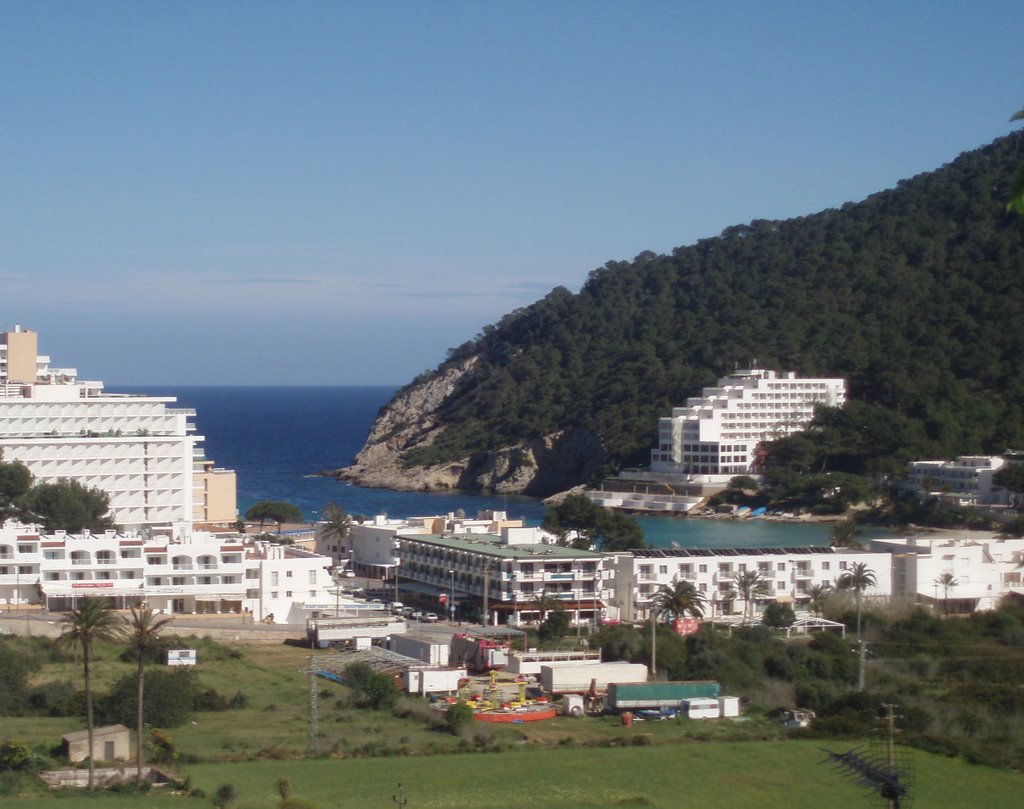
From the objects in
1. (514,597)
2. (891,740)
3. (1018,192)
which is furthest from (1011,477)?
(1018,192)

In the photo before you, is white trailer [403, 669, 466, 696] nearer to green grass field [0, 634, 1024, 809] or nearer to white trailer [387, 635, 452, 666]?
green grass field [0, 634, 1024, 809]

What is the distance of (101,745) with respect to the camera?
736 inches

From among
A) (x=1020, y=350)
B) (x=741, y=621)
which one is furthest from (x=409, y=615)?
(x=1020, y=350)

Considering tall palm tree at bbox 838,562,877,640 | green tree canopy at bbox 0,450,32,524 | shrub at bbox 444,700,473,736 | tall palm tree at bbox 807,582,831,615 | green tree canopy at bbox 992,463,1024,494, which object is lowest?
shrub at bbox 444,700,473,736

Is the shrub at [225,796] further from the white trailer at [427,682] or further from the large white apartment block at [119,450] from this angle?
the large white apartment block at [119,450]

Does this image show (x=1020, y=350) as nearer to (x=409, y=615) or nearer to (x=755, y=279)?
(x=755, y=279)

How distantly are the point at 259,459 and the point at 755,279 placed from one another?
32151 mm

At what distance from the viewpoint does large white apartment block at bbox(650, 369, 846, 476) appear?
69875 mm

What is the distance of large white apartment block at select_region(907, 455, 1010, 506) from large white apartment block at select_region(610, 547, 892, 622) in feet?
82.3

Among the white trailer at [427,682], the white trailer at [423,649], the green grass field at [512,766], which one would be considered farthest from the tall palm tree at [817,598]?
the white trailer at [427,682]

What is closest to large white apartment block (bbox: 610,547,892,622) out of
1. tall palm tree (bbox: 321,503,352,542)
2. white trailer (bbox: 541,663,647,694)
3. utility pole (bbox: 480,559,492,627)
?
utility pole (bbox: 480,559,492,627)

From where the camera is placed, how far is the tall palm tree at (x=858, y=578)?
107 feet

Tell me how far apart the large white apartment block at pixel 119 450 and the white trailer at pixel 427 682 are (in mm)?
25510

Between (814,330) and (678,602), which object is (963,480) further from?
(678,602)
